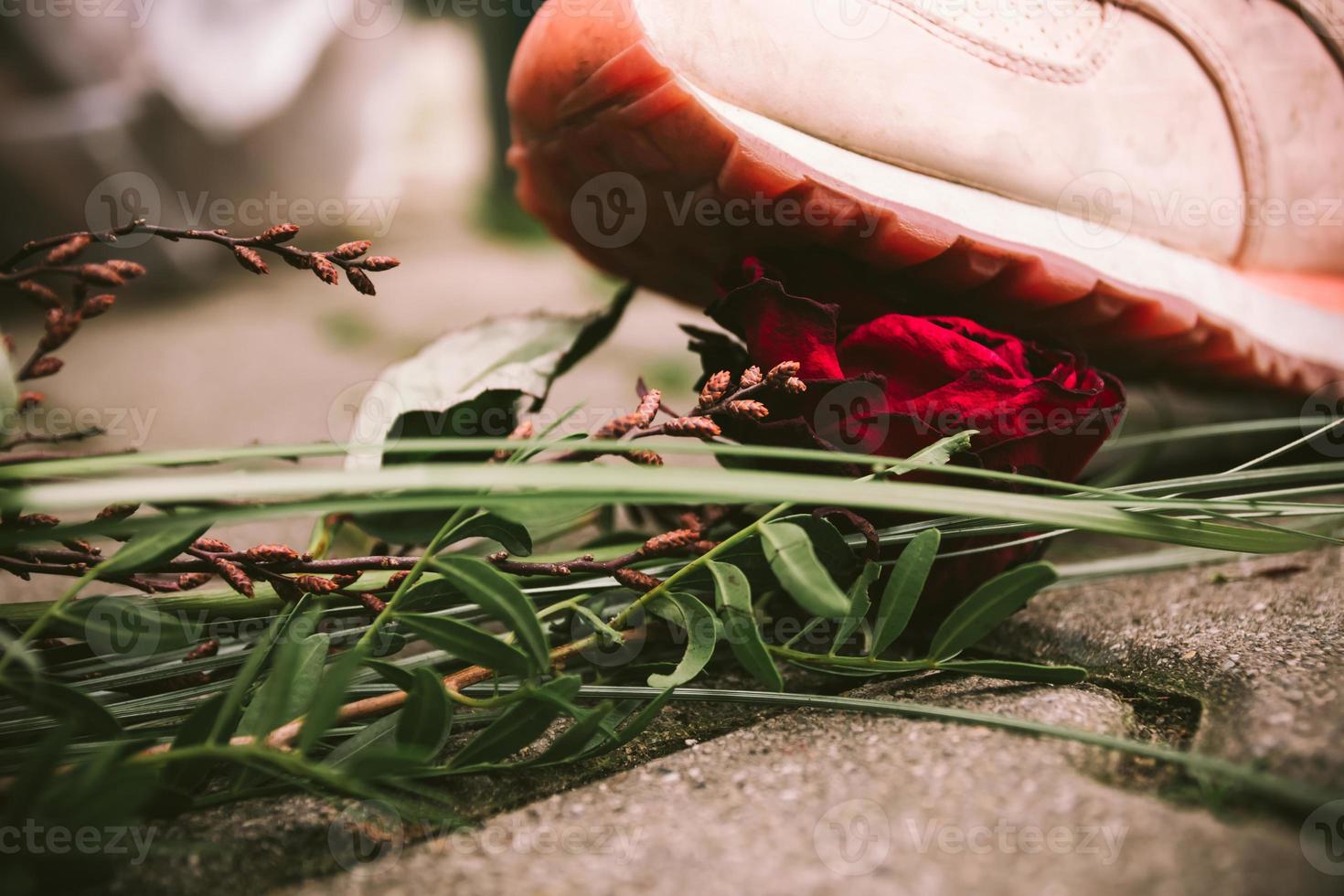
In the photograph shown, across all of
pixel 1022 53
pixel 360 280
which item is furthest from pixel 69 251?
pixel 1022 53

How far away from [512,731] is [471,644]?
1.7 inches

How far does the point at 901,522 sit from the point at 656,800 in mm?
221

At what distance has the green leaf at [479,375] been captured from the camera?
1.76 feet

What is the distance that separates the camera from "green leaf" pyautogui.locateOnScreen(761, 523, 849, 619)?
34 cm

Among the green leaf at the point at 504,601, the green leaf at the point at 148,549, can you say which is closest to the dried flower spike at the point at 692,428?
the green leaf at the point at 504,601

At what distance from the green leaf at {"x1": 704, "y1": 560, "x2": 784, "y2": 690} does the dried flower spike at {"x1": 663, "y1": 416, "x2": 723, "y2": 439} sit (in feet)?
0.22

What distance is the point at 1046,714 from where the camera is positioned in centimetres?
36

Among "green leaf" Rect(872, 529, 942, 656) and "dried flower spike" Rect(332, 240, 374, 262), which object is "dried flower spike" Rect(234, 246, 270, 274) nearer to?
"dried flower spike" Rect(332, 240, 374, 262)

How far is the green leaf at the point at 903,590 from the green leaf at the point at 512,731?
0.15 m

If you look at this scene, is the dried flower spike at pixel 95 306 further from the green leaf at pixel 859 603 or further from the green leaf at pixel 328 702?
the green leaf at pixel 859 603

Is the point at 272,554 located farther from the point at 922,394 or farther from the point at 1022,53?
the point at 1022,53

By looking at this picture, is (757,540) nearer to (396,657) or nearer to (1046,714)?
(1046,714)

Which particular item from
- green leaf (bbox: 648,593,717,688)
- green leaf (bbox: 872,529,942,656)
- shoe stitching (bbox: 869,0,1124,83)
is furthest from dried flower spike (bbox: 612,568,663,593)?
shoe stitching (bbox: 869,0,1124,83)

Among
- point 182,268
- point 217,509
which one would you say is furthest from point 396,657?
point 182,268
